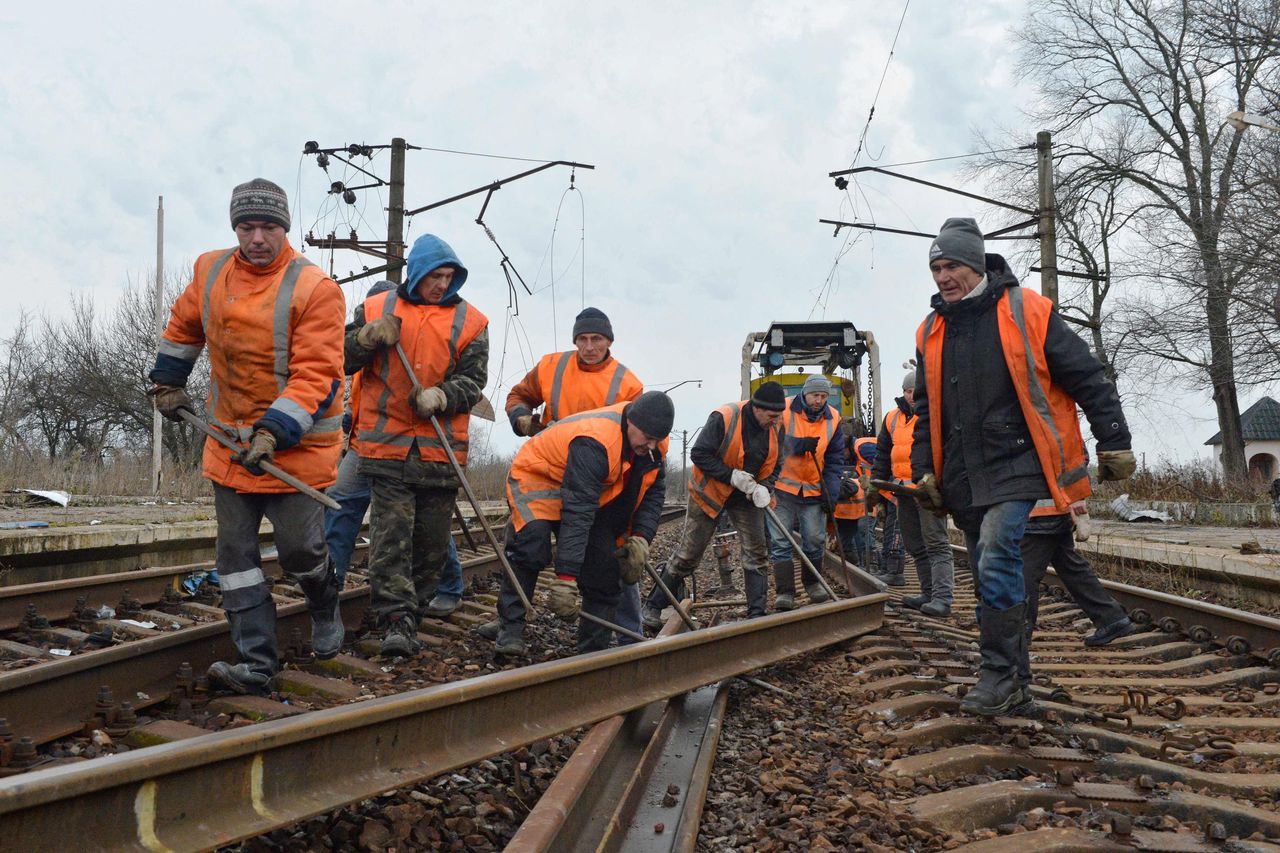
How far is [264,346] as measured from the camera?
4.16 meters

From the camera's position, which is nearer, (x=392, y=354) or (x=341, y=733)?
(x=341, y=733)

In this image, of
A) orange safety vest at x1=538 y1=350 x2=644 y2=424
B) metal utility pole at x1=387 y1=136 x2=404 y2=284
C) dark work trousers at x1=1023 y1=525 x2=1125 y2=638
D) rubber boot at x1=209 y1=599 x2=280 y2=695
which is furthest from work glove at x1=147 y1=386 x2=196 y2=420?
metal utility pole at x1=387 y1=136 x2=404 y2=284

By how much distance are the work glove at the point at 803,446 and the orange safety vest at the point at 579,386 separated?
7.45 ft

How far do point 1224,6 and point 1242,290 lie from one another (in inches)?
306

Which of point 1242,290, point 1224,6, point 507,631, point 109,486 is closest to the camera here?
point 507,631

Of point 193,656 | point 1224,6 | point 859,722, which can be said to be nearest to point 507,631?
point 193,656

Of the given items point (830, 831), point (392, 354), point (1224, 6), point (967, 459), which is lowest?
point (830, 831)

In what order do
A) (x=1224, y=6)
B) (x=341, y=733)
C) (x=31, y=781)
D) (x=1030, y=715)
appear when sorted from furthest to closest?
1. (x=1224, y=6)
2. (x=1030, y=715)
3. (x=341, y=733)
4. (x=31, y=781)

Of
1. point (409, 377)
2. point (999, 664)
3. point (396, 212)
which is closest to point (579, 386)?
point (409, 377)

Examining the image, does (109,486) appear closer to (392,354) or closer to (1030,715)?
(392,354)

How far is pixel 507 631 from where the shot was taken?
197 inches

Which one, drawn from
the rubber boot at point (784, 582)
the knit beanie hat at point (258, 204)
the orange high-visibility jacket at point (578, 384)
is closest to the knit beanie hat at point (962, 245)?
the orange high-visibility jacket at point (578, 384)

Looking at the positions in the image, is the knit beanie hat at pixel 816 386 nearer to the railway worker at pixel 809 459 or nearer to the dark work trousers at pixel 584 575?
the railway worker at pixel 809 459

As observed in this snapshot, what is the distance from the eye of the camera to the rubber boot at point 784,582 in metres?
7.59
